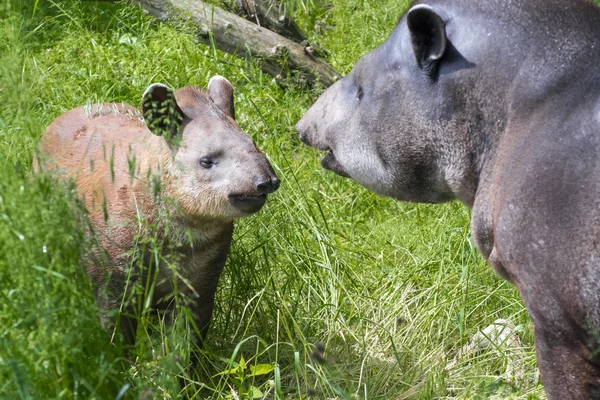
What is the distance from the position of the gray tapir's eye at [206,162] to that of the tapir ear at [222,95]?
430 millimetres

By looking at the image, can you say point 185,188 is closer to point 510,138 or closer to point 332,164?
point 332,164

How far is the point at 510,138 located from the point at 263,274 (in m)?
2.25

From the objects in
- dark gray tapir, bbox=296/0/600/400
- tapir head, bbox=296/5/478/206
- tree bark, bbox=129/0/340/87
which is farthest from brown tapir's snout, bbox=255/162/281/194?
tree bark, bbox=129/0/340/87

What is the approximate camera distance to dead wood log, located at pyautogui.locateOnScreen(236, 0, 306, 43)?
7957 millimetres

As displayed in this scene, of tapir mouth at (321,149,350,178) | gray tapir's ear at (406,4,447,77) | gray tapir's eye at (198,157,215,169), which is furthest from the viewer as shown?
gray tapir's eye at (198,157,215,169)

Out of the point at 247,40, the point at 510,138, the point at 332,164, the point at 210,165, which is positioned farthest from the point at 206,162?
the point at 247,40

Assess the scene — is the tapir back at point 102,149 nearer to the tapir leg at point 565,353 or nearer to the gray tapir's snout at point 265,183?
the gray tapir's snout at point 265,183

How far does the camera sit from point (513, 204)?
3.22 m

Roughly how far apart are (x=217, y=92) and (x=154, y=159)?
584mm

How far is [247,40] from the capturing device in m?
7.58

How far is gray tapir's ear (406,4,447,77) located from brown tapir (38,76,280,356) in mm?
1210

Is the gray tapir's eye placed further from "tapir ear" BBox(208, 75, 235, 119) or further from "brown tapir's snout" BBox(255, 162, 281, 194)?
"tapir ear" BBox(208, 75, 235, 119)

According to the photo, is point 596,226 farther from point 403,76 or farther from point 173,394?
point 173,394

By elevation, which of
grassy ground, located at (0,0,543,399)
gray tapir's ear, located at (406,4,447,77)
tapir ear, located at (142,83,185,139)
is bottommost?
grassy ground, located at (0,0,543,399)
